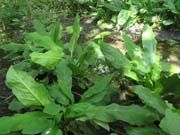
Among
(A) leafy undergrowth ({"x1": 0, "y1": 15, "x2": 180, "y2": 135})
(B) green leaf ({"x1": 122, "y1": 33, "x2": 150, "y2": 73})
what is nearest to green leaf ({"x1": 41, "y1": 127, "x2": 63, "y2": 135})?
(A) leafy undergrowth ({"x1": 0, "y1": 15, "x2": 180, "y2": 135})

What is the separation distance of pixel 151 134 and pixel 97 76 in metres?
0.87

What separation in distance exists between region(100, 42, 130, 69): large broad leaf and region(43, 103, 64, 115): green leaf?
0.66 m

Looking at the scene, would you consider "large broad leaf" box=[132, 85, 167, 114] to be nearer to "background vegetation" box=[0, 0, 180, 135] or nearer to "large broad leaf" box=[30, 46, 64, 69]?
"background vegetation" box=[0, 0, 180, 135]

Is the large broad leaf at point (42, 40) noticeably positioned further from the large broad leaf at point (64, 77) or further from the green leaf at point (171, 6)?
the green leaf at point (171, 6)

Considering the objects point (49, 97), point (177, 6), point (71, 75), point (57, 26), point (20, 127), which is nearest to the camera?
point (20, 127)

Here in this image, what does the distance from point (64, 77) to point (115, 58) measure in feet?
1.51

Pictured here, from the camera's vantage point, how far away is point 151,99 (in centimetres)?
257

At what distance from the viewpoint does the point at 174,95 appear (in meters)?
2.84

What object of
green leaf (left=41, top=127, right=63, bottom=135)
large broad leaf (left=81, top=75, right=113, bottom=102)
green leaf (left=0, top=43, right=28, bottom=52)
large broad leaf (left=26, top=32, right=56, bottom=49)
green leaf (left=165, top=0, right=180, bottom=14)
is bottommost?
green leaf (left=41, top=127, right=63, bottom=135)

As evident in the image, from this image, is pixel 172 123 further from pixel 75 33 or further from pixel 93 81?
pixel 75 33

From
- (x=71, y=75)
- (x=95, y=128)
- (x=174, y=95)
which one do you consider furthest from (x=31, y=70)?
(x=174, y=95)

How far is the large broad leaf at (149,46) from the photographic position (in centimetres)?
313

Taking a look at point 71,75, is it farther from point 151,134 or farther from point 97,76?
point 151,134

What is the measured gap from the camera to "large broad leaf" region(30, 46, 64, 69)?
9.56 ft
